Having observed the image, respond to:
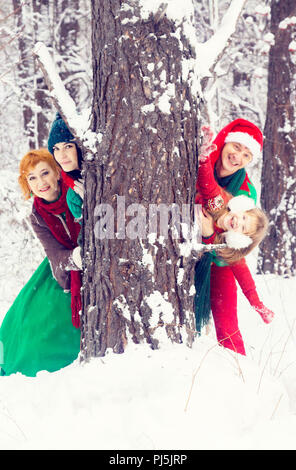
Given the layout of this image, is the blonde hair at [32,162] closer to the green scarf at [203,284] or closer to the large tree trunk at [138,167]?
the large tree trunk at [138,167]

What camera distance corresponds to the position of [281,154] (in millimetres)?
5168

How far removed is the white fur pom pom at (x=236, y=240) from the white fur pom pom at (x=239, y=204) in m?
0.16

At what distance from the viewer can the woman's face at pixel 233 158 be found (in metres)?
3.04

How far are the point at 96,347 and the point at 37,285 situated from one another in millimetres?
1216

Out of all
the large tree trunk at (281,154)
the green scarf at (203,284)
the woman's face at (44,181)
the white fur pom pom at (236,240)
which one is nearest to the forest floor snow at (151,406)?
the green scarf at (203,284)

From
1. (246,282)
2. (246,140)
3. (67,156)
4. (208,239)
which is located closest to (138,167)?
(67,156)

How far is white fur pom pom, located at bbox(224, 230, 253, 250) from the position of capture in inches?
110

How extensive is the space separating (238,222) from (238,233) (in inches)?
2.9

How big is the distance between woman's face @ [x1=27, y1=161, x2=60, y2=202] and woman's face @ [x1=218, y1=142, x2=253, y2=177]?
1184 millimetres

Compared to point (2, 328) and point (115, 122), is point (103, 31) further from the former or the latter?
point (2, 328)

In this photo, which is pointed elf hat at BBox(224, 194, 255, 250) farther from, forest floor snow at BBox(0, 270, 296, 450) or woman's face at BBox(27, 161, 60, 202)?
woman's face at BBox(27, 161, 60, 202)

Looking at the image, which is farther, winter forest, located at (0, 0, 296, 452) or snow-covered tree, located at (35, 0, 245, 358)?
snow-covered tree, located at (35, 0, 245, 358)

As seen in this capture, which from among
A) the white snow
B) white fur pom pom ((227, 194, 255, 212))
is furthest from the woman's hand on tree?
the white snow

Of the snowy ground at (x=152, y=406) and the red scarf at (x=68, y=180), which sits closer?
the snowy ground at (x=152, y=406)
